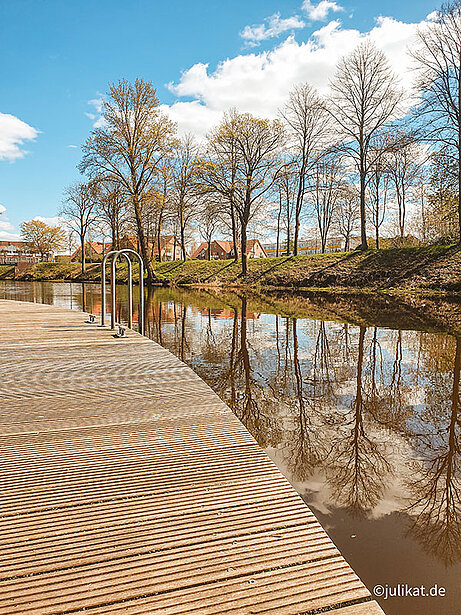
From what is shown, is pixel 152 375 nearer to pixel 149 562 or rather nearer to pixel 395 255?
pixel 149 562

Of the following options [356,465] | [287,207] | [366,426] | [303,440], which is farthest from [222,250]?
[356,465]

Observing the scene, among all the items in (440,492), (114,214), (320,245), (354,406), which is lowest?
(440,492)

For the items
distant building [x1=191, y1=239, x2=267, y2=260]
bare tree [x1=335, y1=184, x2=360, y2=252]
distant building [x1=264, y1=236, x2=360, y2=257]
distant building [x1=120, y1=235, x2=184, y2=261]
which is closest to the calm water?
bare tree [x1=335, y1=184, x2=360, y2=252]

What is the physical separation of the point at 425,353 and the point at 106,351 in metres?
5.32

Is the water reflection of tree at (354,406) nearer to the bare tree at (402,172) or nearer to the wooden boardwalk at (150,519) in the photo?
the wooden boardwalk at (150,519)

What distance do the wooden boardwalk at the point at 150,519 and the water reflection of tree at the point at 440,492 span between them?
0.95 meters

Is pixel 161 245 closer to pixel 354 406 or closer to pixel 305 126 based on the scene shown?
pixel 305 126

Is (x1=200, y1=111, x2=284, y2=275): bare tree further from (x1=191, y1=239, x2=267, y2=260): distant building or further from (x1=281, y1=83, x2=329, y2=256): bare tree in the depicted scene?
(x1=191, y1=239, x2=267, y2=260): distant building

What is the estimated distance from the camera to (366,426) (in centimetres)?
397

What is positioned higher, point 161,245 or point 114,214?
point 114,214

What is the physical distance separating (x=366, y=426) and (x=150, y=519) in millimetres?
2732

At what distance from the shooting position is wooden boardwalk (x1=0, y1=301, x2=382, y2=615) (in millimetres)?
1426

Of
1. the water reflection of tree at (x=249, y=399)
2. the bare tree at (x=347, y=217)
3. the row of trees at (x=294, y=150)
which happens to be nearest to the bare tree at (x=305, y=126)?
the row of trees at (x=294, y=150)

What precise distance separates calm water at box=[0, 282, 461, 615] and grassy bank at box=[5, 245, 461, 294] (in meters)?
10.4
